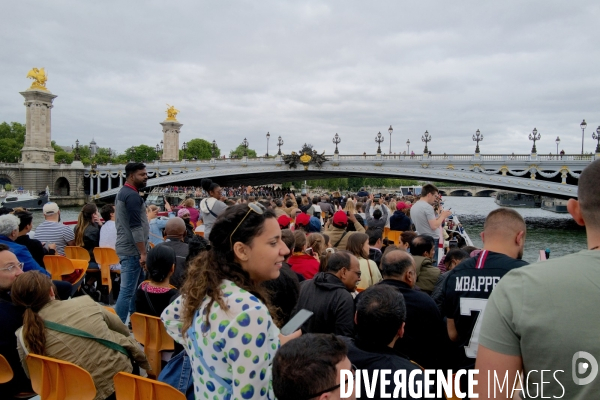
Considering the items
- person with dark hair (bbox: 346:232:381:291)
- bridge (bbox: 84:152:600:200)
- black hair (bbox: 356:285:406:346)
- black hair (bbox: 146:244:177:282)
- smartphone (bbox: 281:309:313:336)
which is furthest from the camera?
bridge (bbox: 84:152:600:200)

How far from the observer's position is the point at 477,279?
97.5 inches

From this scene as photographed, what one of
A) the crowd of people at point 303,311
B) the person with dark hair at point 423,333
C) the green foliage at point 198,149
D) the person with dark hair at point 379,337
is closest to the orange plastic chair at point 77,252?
the crowd of people at point 303,311

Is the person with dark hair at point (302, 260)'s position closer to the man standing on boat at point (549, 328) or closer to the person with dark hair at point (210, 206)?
the person with dark hair at point (210, 206)

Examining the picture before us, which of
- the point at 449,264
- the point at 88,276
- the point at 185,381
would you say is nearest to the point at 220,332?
the point at 185,381

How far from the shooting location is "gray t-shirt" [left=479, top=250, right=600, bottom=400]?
4.22 feet

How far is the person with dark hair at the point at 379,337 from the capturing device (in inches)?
77.0

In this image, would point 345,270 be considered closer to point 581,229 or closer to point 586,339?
point 586,339

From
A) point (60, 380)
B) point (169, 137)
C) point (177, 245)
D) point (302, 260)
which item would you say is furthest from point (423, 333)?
point (169, 137)

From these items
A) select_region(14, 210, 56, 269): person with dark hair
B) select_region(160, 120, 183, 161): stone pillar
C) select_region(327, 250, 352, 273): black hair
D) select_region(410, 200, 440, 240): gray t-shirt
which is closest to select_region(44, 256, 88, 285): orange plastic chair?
select_region(14, 210, 56, 269): person with dark hair

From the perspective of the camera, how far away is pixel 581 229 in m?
27.0

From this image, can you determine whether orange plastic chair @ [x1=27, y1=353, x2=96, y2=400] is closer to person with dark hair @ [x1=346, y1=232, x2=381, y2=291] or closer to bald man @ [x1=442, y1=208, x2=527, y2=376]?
bald man @ [x1=442, y1=208, x2=527, y2=376]

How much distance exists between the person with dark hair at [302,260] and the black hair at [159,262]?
4.83ft

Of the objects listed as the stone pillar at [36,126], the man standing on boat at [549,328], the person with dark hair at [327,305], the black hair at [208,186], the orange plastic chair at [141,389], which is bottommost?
the orange plastic chair at [141,389]

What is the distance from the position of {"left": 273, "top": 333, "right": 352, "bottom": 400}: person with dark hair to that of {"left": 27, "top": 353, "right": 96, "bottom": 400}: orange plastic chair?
1542mm
